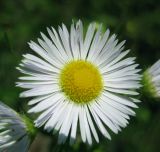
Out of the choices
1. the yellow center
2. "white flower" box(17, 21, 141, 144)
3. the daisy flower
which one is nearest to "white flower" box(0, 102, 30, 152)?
"white flower" box(17, 21, 141, 144)

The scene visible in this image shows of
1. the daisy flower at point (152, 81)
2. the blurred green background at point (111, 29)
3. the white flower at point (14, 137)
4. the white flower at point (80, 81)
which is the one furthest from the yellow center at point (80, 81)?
the blurred green background at point (111, 29)

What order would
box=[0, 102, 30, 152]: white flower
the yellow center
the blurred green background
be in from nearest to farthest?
box=[0, 102, 30, 152]: white flower
the yellow center
the blurred green background

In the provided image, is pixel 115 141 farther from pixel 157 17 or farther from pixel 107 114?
pixel 107 114

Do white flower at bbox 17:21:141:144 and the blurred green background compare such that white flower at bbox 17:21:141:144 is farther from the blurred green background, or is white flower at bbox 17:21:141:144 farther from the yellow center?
the blurred green background

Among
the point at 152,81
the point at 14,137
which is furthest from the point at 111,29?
the point at 14,137

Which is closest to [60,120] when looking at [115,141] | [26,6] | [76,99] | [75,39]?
[76,99]
